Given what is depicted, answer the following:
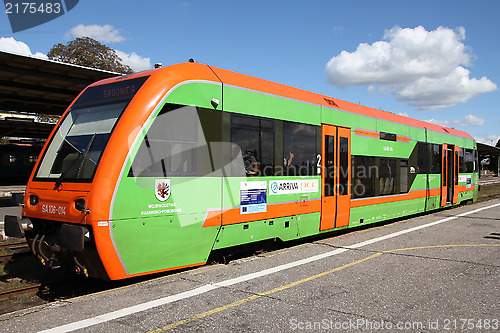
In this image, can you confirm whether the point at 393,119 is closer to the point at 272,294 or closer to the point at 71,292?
the point at 272,294

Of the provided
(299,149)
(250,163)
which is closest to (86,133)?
(250,163)

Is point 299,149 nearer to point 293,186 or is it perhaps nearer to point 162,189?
point 293,186

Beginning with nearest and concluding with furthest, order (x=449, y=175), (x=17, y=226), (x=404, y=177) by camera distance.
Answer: (x=17, y=226) < (x=404, y=177) < (x=449, y=175)

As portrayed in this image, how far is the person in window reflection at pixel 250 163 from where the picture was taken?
7.35m

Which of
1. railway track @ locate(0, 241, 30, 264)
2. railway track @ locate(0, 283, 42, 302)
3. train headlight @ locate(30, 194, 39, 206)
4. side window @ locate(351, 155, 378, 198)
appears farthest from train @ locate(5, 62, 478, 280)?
railway track @ locate(0, 241, 30, 264)

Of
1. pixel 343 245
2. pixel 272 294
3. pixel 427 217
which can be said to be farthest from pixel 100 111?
pixel 427 217

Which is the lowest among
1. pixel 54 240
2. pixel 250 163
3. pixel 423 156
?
pixel 54 240

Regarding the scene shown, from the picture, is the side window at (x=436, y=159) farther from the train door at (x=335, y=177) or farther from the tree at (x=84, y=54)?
the tree at (x=84, y=54)

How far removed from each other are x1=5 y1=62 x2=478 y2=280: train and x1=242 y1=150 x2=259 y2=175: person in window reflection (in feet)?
0.06

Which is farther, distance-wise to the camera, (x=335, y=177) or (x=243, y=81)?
(x=335, y=177)

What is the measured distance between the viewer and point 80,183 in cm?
560

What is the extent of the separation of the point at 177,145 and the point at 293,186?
312 cm

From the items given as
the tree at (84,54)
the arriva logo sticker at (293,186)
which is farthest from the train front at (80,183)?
the tree at (84,54)

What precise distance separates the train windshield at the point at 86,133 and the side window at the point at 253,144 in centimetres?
190
